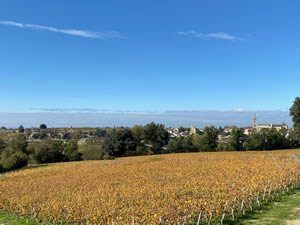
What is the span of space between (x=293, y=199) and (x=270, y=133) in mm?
77594

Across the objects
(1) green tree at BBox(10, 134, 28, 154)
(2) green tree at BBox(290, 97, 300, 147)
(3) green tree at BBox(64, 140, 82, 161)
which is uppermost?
(2) green tree at BBox(290, 97, 300, 147)

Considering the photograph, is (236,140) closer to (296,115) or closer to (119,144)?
(296,115)

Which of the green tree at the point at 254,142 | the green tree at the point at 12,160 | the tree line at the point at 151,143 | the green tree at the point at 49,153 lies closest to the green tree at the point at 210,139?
the tree line at the point at 151,143

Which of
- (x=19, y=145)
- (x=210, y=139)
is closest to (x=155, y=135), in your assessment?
(x=210, y=139)

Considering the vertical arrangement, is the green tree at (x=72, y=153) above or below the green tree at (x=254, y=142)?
below

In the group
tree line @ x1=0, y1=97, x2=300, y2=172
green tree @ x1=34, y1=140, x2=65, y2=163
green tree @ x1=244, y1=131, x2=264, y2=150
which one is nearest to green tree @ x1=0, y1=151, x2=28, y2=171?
tree line @ x1=0, y1=97, x2=300, y2=172

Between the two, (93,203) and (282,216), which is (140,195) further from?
(282,216)

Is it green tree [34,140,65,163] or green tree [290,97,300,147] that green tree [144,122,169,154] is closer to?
green tree [34,140,65,163]

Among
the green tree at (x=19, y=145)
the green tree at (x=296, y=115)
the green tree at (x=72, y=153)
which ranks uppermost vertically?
the green tree at (x=296, y=115)

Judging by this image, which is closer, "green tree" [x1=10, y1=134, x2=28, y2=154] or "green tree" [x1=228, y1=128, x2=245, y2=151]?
"green tree" [x1=10, y1=134, x2=28, y2=154]

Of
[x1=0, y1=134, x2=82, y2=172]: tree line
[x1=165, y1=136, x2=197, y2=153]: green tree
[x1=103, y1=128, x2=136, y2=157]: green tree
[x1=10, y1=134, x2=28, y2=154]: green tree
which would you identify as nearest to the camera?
[x1=0, y1=134, x2=82, y2=172]: tree line

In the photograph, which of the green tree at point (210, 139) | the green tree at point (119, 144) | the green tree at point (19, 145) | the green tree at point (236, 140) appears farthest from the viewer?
the green tree at point (210, 139)

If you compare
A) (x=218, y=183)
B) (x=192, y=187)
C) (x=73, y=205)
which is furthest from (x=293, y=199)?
(x=73, y=205)

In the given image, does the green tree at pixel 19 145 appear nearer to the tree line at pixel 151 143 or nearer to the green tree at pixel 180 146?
the tree line at pixel 151 143
